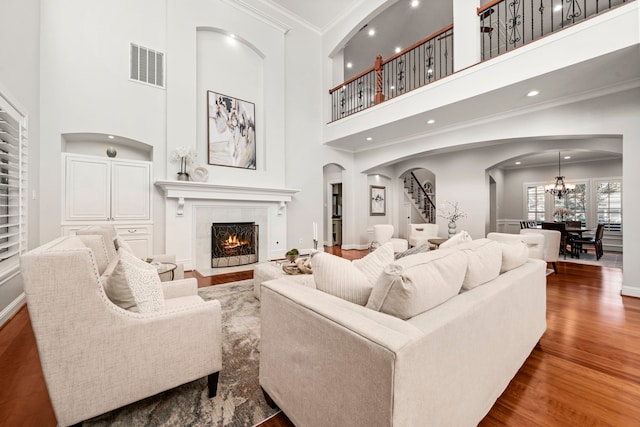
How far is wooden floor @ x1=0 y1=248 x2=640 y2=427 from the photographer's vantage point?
1369 mm

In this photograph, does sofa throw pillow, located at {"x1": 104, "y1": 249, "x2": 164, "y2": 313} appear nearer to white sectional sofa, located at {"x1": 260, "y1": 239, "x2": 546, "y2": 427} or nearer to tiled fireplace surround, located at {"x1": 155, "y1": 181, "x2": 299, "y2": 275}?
white sectional sofa, located at {"x1": 260, "y1": 239, "x2": 546, "y2": 427}

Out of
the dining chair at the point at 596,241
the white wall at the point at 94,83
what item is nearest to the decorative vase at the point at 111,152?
the white wall at the point at 94,83

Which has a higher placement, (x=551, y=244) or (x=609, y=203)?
(x=609, y=203)

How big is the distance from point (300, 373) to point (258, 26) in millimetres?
6646

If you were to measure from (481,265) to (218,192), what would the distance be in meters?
4.56

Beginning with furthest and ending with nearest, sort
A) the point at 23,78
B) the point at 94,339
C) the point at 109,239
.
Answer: the point at 23,78
the point at 109,239
the point at 94,339

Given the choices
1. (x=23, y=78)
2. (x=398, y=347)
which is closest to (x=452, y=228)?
(x=398, y=347)

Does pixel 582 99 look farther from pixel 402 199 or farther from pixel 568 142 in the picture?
pixel 402 199

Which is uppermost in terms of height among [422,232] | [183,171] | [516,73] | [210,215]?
[516,73]

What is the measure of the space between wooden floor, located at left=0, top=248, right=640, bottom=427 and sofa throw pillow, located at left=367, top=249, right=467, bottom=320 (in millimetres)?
821

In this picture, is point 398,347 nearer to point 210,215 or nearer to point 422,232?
point 210,215

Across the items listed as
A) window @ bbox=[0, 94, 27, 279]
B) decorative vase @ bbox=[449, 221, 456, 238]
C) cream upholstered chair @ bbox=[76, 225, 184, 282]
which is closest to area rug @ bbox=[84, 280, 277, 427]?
cream upholstered chair @ bbox=[76, 225, 184, 282]

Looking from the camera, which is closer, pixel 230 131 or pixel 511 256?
pixel 511 256

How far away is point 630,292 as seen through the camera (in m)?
3.29
